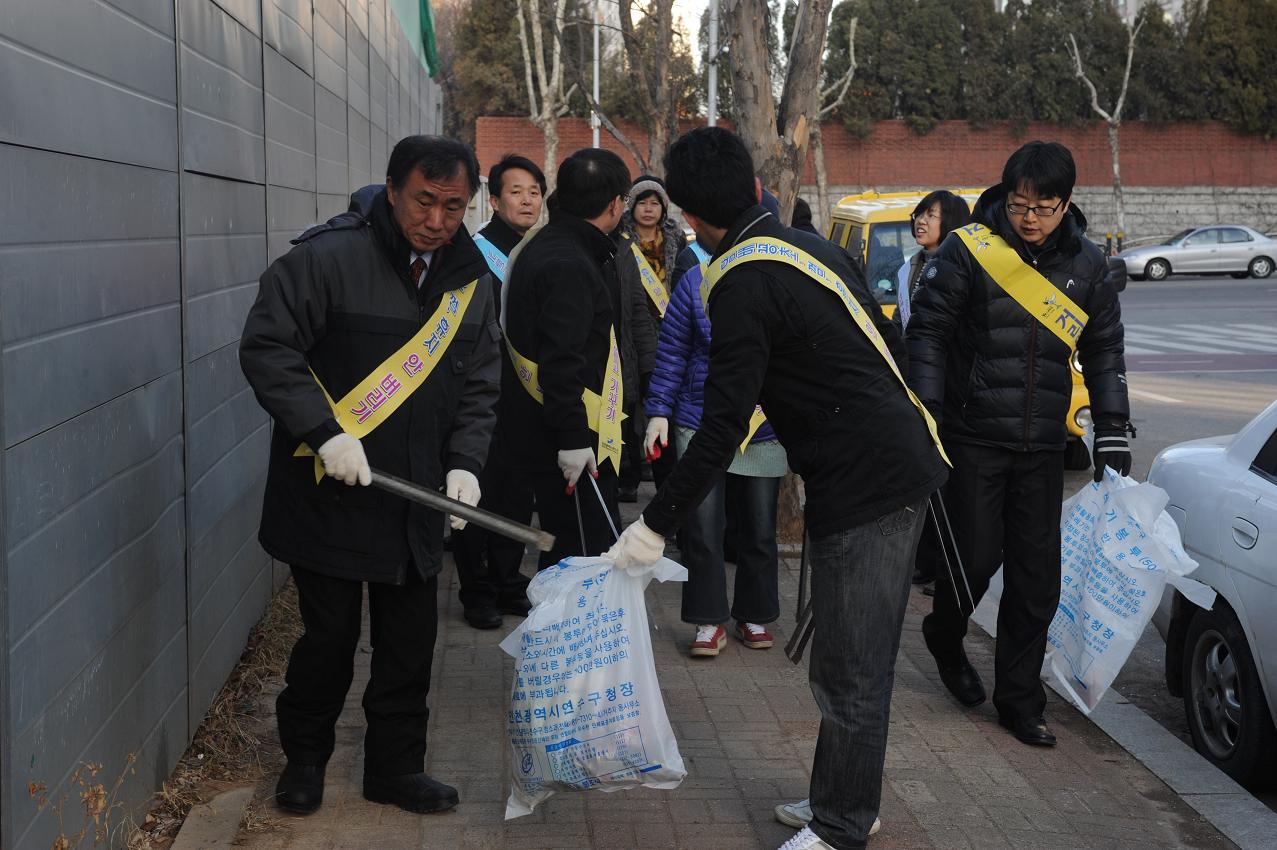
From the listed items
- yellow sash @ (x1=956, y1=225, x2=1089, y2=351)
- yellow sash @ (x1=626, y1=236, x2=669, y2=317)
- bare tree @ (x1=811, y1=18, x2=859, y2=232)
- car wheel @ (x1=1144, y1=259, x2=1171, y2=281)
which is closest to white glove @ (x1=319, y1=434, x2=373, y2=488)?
yellow sash @ (x1=956, y1=225, x2=1089, y2=351)

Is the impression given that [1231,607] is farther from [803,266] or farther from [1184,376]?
[1184,376]

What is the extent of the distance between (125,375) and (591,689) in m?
1.45

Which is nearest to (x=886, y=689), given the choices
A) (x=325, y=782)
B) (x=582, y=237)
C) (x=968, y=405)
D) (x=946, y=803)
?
(x=946, y=803)

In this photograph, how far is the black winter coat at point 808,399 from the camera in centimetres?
357

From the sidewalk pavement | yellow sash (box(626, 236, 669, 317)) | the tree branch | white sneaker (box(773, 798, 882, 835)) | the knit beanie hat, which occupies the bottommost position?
the sidewalk pavement

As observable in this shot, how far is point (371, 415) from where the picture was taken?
12.5ft

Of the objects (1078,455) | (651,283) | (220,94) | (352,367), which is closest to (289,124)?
(220,94)

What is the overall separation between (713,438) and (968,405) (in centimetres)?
159

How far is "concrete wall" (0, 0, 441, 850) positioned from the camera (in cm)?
291

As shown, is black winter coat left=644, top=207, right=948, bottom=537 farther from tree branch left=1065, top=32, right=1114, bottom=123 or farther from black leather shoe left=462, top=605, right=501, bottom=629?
tree branch left=1065, top=32, right=1114, bottom=123

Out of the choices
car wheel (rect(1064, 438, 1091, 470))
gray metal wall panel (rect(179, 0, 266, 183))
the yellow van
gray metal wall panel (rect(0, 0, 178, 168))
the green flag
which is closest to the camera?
gray metal wall panel (rect(0, 0, 178, 168))

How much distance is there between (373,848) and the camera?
3.90 m

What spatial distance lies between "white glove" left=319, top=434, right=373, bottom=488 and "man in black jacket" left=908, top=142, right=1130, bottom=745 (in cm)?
210

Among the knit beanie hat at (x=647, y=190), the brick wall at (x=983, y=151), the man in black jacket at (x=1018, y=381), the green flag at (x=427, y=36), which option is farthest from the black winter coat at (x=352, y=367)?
the brick wall at (x=983, y=151)
